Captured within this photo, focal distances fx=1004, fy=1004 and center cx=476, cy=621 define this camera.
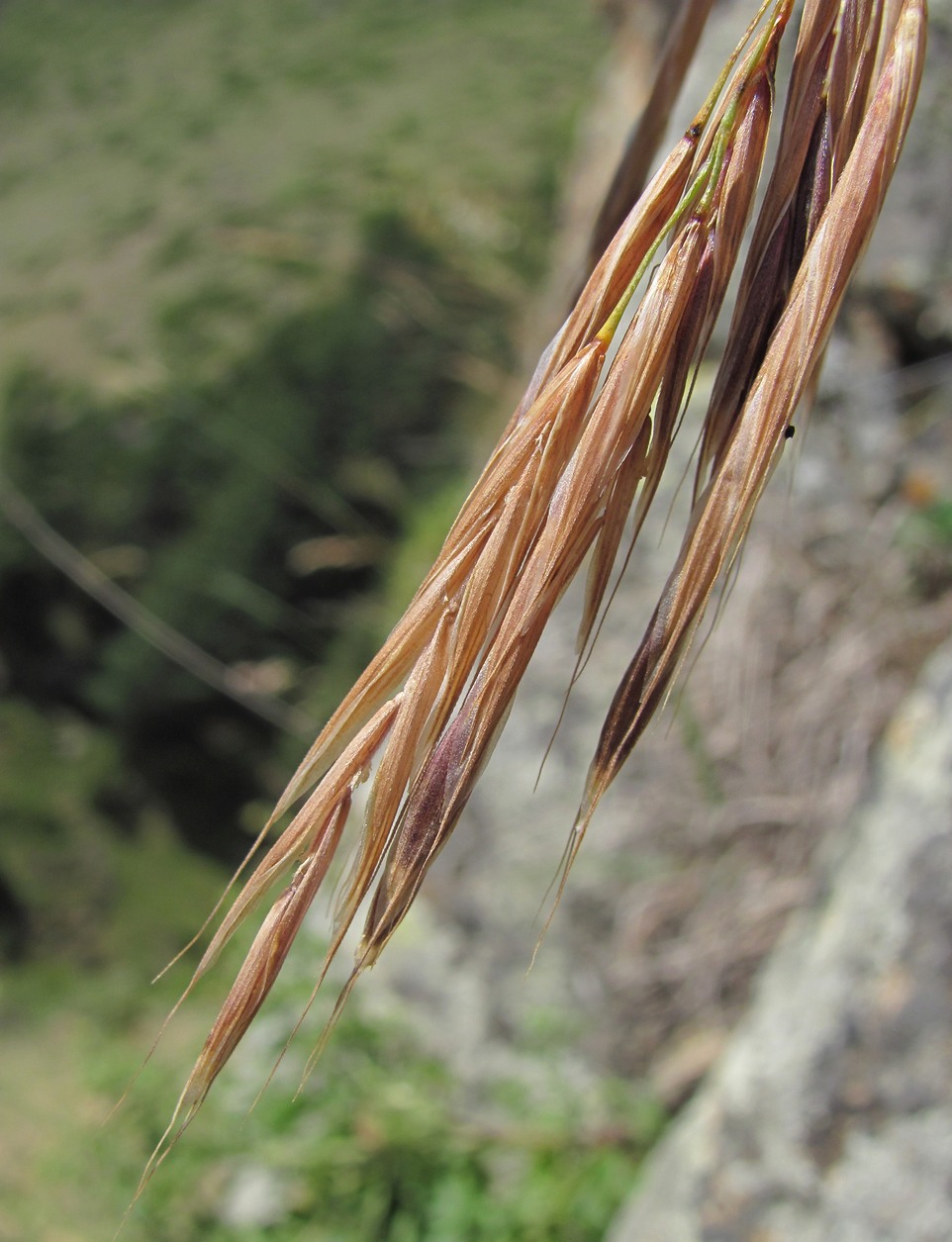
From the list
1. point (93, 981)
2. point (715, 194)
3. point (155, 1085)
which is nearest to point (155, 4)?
point (93, 981)

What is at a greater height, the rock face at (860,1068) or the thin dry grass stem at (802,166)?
the thin dry grass stem at (802,166)

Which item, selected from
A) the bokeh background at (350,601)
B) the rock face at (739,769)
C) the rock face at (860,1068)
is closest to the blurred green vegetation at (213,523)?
the bokeh background at (350,601)

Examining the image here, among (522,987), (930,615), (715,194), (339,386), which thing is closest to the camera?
(715,194)

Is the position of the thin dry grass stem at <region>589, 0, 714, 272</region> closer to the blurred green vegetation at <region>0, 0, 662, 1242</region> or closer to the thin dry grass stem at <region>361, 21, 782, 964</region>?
the thin dry grass stem at <region>361, 21, 782, 964</region>

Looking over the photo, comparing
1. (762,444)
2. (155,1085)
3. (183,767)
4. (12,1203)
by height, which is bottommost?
(12,1203)

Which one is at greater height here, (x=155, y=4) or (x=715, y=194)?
(x=155, y=4)

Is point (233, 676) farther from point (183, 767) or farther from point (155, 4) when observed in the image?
point (155, 4)

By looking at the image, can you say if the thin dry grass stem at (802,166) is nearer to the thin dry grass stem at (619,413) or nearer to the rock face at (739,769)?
the thin dry grass stem at (619,413)
